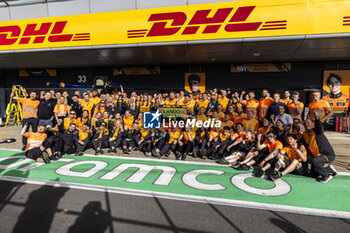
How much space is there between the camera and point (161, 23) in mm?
9125

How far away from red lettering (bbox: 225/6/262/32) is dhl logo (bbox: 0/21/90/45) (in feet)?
24.8

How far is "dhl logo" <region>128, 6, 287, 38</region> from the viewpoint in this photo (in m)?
8.27

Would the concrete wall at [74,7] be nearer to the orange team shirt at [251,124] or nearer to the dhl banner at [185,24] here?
the dhl banner at [185,24]

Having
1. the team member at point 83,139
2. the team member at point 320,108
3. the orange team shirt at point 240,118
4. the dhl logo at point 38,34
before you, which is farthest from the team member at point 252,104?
the dhl logo at point 38,34

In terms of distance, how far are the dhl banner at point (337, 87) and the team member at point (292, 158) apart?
930cm

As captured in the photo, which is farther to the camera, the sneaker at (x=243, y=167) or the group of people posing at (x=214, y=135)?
the sneaker at (x=243, y=167)

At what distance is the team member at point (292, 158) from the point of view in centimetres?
407

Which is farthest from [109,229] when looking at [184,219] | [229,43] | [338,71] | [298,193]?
[338,71]

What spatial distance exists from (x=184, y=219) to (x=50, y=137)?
4982mm

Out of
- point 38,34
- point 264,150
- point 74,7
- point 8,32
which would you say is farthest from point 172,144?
point 8,32

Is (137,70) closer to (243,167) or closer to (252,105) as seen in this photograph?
(252,105)

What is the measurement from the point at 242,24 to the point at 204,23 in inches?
69.6

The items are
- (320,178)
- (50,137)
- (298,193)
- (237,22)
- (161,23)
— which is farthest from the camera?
(161,23)

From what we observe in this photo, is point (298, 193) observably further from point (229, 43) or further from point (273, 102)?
point (229, 43)
